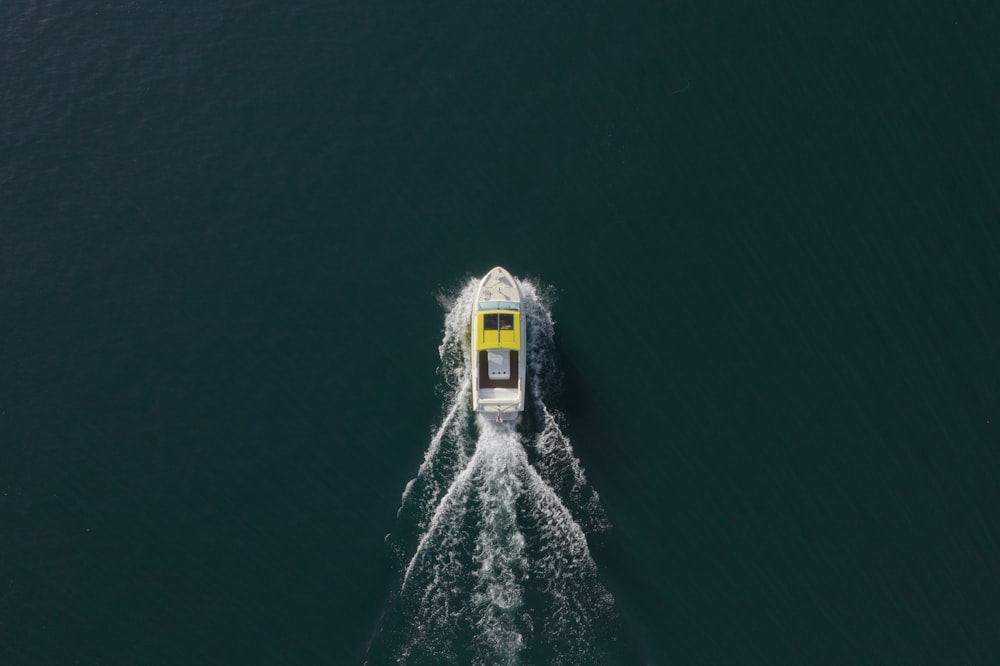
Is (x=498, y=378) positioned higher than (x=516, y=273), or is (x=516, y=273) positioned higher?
(x=516, y=273)

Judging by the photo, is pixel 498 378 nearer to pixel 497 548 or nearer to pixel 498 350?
pixel 498 350

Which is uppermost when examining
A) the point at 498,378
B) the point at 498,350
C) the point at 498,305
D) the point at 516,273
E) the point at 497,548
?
the point at 516,273

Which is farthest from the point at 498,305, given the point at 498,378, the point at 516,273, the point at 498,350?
the point at 498,378

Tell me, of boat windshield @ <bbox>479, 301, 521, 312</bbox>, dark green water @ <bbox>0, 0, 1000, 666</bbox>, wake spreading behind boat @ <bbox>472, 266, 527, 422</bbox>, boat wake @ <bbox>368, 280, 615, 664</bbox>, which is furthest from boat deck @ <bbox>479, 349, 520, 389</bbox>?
dark green water @ <bbox>0, 0, 1000, 666</bbox>

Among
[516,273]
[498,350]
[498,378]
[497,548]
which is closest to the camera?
[497,548]

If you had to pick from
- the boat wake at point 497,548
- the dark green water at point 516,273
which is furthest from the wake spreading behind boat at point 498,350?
the dark green water at point 516,273

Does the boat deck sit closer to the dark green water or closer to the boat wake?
the boat wake

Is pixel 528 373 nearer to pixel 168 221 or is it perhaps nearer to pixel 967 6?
pixel 168 221

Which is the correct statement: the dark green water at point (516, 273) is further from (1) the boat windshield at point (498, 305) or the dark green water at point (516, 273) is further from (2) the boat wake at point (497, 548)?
(1) the boat windshield at point (498, 305)

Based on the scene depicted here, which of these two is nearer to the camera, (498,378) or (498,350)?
(498,378)
